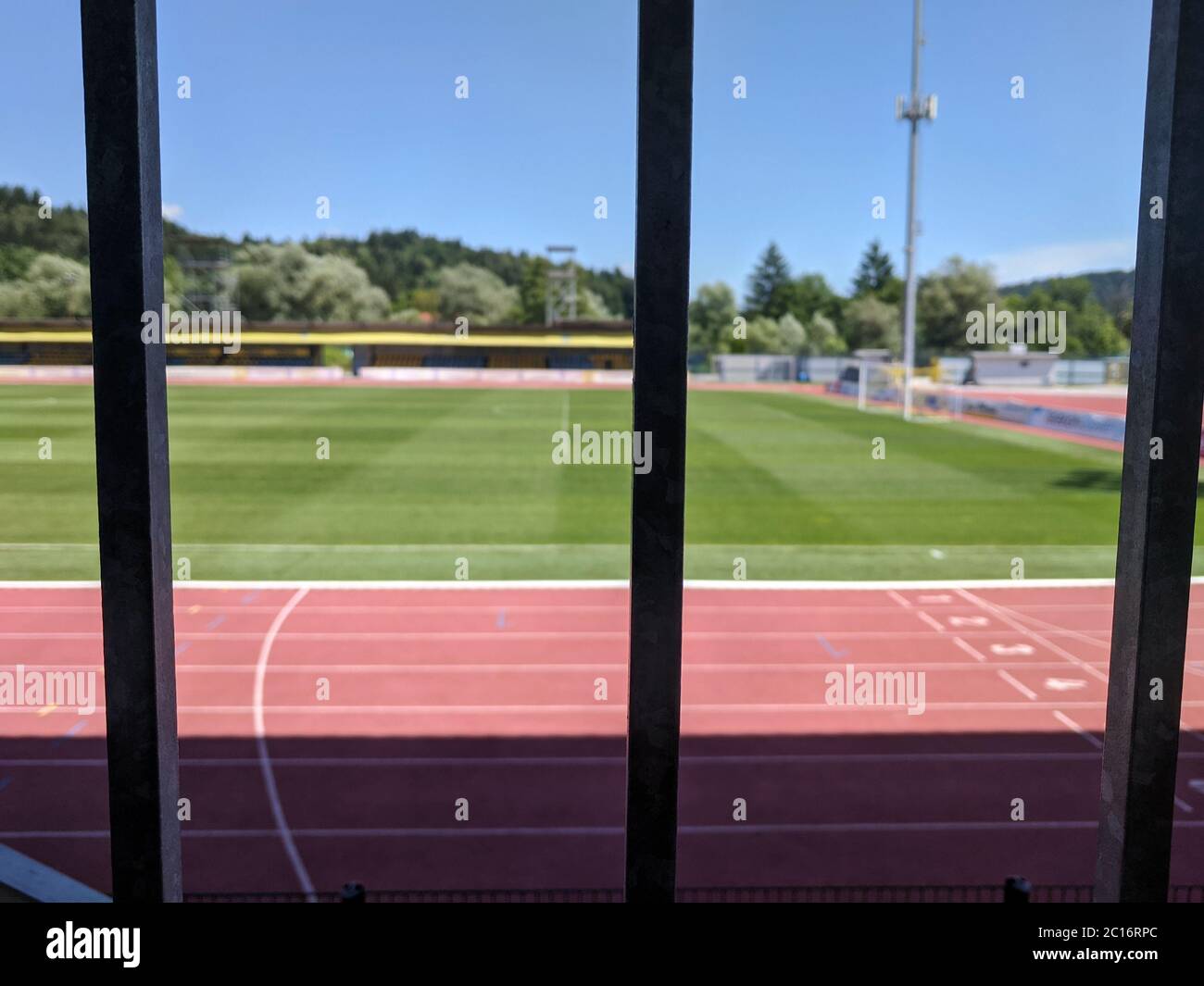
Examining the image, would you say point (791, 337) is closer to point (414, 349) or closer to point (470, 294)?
point (470, 294)

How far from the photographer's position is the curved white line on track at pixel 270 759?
688cm

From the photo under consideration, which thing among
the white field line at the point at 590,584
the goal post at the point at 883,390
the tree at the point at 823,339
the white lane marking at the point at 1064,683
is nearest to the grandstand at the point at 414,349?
the goal post at the point at 883,390

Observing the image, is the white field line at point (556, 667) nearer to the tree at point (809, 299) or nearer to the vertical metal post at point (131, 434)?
the vertical metal post at point (131, 434)

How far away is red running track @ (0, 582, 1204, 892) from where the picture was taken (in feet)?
23.2

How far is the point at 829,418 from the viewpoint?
4281 cm

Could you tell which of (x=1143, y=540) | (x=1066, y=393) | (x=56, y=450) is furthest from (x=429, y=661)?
(x=1066, y=393)

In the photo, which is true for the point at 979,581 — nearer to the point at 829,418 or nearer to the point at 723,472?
the point at 723,472

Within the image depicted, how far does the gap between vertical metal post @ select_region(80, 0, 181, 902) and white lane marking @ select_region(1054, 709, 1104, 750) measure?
871 cm

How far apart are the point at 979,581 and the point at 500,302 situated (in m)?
84.1

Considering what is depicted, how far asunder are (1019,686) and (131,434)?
10.2m

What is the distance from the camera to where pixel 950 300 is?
94375 mm

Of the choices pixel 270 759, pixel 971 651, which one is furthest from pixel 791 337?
pixel 270 759

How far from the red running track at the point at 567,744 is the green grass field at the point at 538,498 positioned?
10.1 feet

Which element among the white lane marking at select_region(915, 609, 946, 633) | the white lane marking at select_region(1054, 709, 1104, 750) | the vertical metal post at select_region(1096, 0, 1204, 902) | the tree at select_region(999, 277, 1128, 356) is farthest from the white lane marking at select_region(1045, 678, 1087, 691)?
the tree at select_region(999, 277, 1128, 356)
